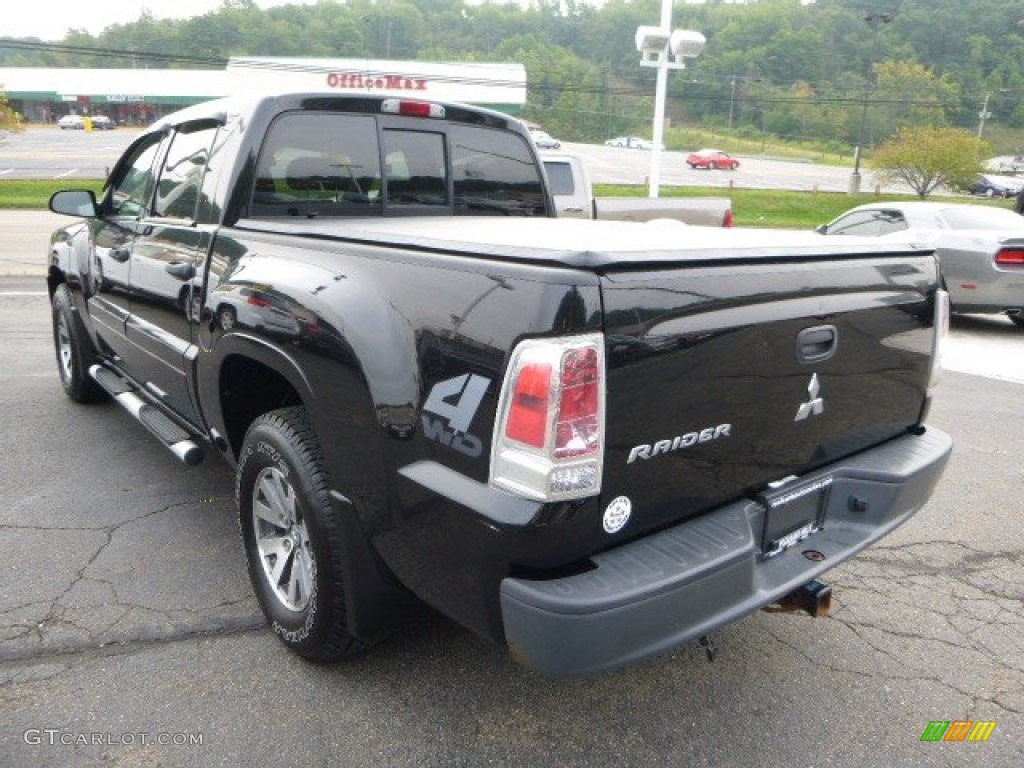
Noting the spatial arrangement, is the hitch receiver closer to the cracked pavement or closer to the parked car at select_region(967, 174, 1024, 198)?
the cracked pavement

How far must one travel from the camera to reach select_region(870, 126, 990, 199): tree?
31594mm

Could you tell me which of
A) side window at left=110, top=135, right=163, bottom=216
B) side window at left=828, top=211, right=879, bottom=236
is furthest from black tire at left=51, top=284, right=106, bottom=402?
side window at left=828, top=211, right=879, bottom=236

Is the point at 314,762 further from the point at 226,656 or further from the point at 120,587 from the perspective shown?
the point at 120,587

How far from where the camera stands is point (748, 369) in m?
2.17

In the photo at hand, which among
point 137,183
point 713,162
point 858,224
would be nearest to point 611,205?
point 858,224

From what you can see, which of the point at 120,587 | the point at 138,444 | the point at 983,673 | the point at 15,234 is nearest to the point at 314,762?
the point at 120,587

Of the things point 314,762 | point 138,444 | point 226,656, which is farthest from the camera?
point 138,444

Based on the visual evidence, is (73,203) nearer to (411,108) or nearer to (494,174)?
(411,108)

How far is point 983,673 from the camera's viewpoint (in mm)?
2756

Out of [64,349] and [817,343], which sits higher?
[817,343]

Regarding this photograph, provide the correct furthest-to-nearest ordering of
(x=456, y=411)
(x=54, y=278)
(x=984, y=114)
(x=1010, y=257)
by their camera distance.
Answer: (x=984, y=114) < (x=1010, y=257) < (x=54, y=278) < (x=456, y=411)

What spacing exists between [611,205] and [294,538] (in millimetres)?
8273

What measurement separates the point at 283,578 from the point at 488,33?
103 metres

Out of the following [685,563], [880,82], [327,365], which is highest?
[880,82]
